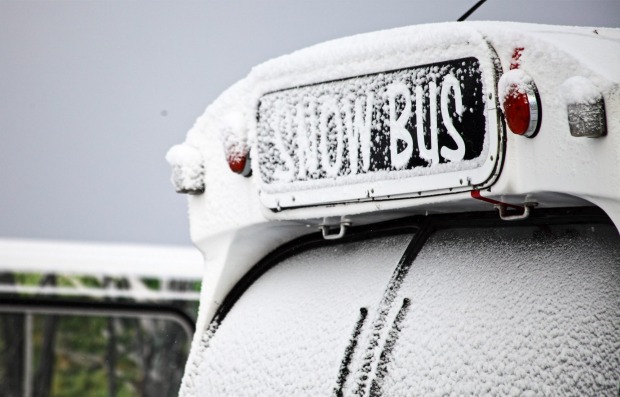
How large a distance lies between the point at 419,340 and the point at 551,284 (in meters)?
0.25

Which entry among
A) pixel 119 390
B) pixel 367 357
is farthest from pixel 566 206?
pixel 119 390

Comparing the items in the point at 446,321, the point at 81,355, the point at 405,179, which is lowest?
the point at 81,355

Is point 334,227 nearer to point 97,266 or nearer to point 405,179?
point 405,179

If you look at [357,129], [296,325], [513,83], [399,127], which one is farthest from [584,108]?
[296,325]

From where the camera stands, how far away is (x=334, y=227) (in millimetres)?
2100

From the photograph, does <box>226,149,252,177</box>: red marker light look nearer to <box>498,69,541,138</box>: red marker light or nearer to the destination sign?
the destination sign

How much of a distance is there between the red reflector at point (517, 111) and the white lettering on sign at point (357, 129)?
0.10 meters

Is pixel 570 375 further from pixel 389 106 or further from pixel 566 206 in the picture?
pixel 389 106

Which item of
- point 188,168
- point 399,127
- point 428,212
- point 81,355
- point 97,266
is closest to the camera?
point 399,127

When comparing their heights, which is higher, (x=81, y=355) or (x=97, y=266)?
(x=97, y=266)

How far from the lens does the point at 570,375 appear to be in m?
1.49

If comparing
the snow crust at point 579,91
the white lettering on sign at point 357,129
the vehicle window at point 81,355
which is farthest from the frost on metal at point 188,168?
the vehicle window at point 81,355

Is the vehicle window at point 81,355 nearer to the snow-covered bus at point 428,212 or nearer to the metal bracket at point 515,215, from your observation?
the snow-covered bus at point 428,212

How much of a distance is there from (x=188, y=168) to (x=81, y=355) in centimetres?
384
